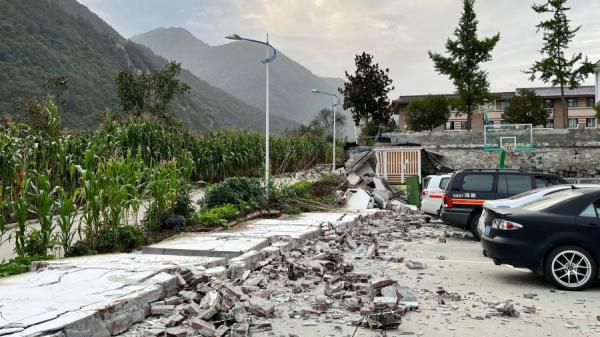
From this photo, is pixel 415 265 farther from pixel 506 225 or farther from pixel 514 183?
pixel 514 183

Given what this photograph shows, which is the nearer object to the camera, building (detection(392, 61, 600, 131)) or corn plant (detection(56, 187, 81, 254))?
corn plant (detection(56, 187, 81, 254))

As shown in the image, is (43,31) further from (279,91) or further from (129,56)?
(279,91)

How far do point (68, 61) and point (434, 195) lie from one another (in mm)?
59544

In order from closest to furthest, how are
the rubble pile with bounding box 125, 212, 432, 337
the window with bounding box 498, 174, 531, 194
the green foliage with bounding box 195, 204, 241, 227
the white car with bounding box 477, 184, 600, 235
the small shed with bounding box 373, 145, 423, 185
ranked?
1. the rubble pile with bounding box 125, 212, 432, 337
2. the white car with bounding box 477, 184, 600, 235
3. the green foliage with bounding box 195, 204, 241, 227
4. the window with bounding box 498, 174, 531, 194
5. the small shed with bounding box 373, 145, 423, 185

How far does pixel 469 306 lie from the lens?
6.57 meters

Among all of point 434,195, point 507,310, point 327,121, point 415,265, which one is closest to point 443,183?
point 434,195

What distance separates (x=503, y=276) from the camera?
8656mm

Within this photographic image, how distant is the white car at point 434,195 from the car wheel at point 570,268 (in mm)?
8223

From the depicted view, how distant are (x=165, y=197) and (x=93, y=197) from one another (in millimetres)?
2442

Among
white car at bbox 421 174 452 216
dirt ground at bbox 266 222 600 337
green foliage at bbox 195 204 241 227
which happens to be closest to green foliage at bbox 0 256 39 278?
dirt ground at bbox 266 222 600 337

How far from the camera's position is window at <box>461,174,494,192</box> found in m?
13.4

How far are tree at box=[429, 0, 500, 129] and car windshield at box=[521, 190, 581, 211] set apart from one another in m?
44.0

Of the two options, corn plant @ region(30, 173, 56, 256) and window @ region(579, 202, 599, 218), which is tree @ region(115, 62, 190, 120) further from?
window @ region(579, 202, 599, 218)

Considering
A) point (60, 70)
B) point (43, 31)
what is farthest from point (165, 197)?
point (43, 31)
